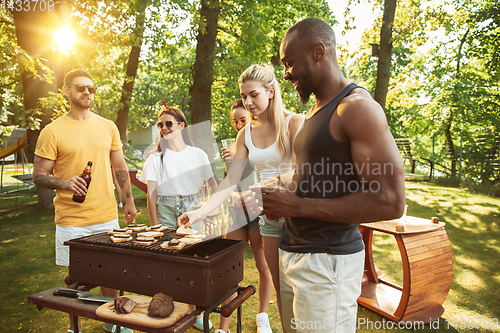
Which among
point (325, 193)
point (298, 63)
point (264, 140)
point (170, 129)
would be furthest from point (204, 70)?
point (325, 193)

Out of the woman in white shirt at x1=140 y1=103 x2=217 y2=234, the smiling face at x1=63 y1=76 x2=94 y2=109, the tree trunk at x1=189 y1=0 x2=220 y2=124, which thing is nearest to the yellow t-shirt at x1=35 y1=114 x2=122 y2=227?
the smiling face at x1=63 y1=76 x2=94 y2=109

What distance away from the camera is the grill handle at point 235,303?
6.93ft

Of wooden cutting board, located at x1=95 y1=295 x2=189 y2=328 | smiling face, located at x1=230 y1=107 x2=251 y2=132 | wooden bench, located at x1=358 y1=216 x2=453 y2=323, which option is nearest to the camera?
wooden cutting board, located at x1=95 y1=295 x2=189 y2=328

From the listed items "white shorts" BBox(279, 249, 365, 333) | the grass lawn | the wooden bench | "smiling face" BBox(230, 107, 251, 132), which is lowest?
the grass lawn

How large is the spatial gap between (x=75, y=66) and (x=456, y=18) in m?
16.5

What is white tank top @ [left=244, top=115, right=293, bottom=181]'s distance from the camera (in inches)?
102

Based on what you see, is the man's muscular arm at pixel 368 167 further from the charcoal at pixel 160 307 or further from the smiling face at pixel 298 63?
the charcoal at pixel 160 307

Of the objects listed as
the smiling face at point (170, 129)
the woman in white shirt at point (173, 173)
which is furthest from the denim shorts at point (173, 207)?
the smiling face at point (170, 129)

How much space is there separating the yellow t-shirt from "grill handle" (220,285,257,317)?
6.20 feet

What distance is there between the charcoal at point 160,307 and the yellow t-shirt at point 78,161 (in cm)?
172

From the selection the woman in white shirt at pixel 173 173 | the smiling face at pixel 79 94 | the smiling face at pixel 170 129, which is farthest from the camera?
the smiling face at pixel 170 129

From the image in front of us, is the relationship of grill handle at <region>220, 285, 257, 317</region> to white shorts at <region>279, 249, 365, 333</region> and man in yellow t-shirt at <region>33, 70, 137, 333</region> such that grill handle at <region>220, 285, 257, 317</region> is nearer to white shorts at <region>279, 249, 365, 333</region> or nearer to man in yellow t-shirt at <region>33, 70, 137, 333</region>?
white shorts at <region>279, 249, 365, 333</region>

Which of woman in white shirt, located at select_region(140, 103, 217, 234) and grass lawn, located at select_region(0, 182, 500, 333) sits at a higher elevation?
woman in white shirt, located at select_region(140, 103, 217, 234)

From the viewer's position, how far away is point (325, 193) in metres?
1.48
